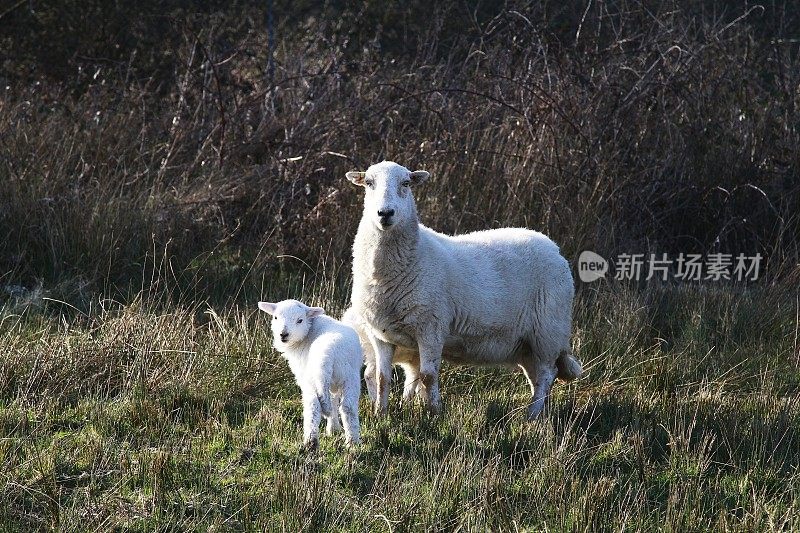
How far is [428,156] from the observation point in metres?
9.68

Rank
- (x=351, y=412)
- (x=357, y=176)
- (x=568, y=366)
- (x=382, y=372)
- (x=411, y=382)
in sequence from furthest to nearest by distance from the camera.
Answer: (x=568, y=366)
(x=411, y=382)
(x=357, y=176)
(x=382, y=372)
(x=351, y=412)

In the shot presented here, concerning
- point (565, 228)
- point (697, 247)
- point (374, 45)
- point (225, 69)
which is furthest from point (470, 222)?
point (225, 69)

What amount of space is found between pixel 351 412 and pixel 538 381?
1639mm

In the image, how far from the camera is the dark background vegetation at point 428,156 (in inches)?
354

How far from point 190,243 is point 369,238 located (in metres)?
3.11

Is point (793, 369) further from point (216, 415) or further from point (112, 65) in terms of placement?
point (112, 65)

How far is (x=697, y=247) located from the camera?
9992 mm

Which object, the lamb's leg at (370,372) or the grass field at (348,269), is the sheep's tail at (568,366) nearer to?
the grass field at (348,269)

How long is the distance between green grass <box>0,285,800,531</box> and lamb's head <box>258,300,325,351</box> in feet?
1.56

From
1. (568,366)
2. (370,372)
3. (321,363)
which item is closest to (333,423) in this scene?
(321,363)

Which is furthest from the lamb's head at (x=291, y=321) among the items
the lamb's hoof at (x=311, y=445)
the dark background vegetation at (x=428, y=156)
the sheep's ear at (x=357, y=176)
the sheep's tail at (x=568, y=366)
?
the dark background vegetation at (x=428, y=156)

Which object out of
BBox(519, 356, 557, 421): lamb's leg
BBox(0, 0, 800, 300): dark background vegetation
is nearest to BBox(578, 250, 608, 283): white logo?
BBox(0, 0, 800, 300): dark background vegetation

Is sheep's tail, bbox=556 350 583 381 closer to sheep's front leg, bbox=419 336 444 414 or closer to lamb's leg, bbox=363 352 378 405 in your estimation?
sheep's front leg, bbox=419 336 444 414

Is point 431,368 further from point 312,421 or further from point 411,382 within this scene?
point 312,421
